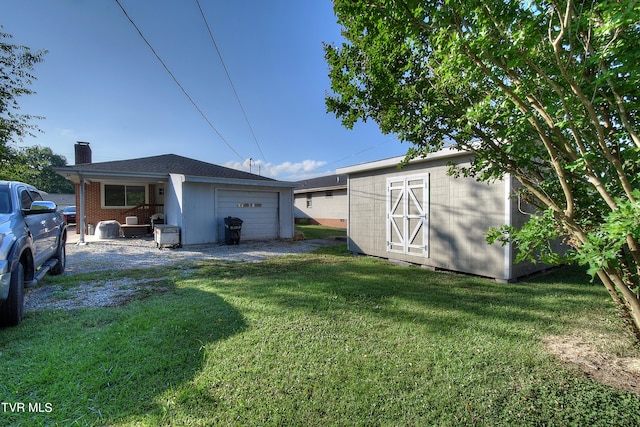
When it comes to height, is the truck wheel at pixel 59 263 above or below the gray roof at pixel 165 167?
below

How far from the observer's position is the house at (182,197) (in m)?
10.3

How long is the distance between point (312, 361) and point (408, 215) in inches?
211

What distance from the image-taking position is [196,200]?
412 inches

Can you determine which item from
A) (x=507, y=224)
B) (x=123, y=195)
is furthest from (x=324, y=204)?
(x=507, y=224)

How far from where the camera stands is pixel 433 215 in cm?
655

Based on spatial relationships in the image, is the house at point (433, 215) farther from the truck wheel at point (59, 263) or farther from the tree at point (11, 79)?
the tree at point (11, 79)

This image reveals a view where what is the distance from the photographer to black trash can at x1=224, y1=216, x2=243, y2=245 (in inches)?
419

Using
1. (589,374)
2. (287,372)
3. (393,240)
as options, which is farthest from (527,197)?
(393,240)

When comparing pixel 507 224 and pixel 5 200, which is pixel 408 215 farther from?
pixel 5 200

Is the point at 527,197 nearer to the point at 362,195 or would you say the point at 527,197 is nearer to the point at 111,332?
the point at 111,332

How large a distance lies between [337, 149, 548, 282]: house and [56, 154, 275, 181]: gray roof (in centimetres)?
598

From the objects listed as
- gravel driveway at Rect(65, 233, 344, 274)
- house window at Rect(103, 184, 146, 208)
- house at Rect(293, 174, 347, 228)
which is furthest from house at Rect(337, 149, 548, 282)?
house window at Rect(103, 184, 146, 208)

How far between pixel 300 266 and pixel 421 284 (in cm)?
292

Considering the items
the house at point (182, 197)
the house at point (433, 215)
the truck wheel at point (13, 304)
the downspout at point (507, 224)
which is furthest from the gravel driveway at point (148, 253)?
the downspout at point (507, 224)
